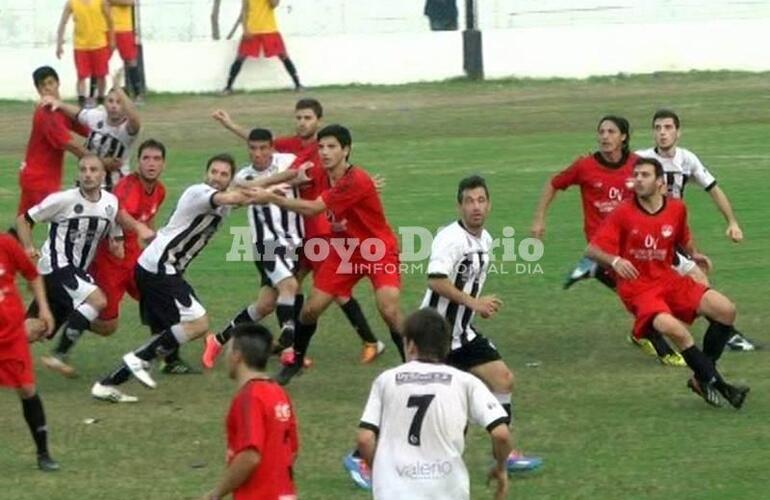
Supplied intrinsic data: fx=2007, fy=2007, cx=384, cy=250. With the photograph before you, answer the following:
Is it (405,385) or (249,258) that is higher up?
(405,385)

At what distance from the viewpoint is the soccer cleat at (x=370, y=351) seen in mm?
15930

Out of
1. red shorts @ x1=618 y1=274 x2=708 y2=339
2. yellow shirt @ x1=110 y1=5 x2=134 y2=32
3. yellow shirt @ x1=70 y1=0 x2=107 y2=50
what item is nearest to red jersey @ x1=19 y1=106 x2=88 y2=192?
red shorts @ x1=618 y1=274 x2=708 y2=339

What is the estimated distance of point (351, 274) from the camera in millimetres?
14828

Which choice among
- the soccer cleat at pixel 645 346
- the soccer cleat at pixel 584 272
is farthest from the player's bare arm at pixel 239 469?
the soccer cleat at pixel 584 272

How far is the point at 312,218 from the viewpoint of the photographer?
15.8m

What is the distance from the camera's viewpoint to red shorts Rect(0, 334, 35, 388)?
12.3 meters

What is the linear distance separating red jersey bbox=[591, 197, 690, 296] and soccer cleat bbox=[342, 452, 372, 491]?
10.0 ft

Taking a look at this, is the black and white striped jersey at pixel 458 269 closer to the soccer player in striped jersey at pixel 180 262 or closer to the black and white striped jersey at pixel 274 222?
the soccer player in striped jersey at pixel 180 262

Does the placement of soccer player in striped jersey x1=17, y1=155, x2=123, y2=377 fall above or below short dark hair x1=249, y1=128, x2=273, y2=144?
below

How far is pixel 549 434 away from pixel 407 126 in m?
18.0

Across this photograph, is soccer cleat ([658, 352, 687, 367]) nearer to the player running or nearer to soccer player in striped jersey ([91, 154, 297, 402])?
soccer player in striped jersey ([91, 154, 297, 402])

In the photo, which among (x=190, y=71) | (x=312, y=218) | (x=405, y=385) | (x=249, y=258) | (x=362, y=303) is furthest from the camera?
(x=190, y=71)

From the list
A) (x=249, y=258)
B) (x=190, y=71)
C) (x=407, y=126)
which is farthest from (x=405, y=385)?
(x=190, y=71)

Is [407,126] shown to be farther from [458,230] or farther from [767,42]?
[458,230]
